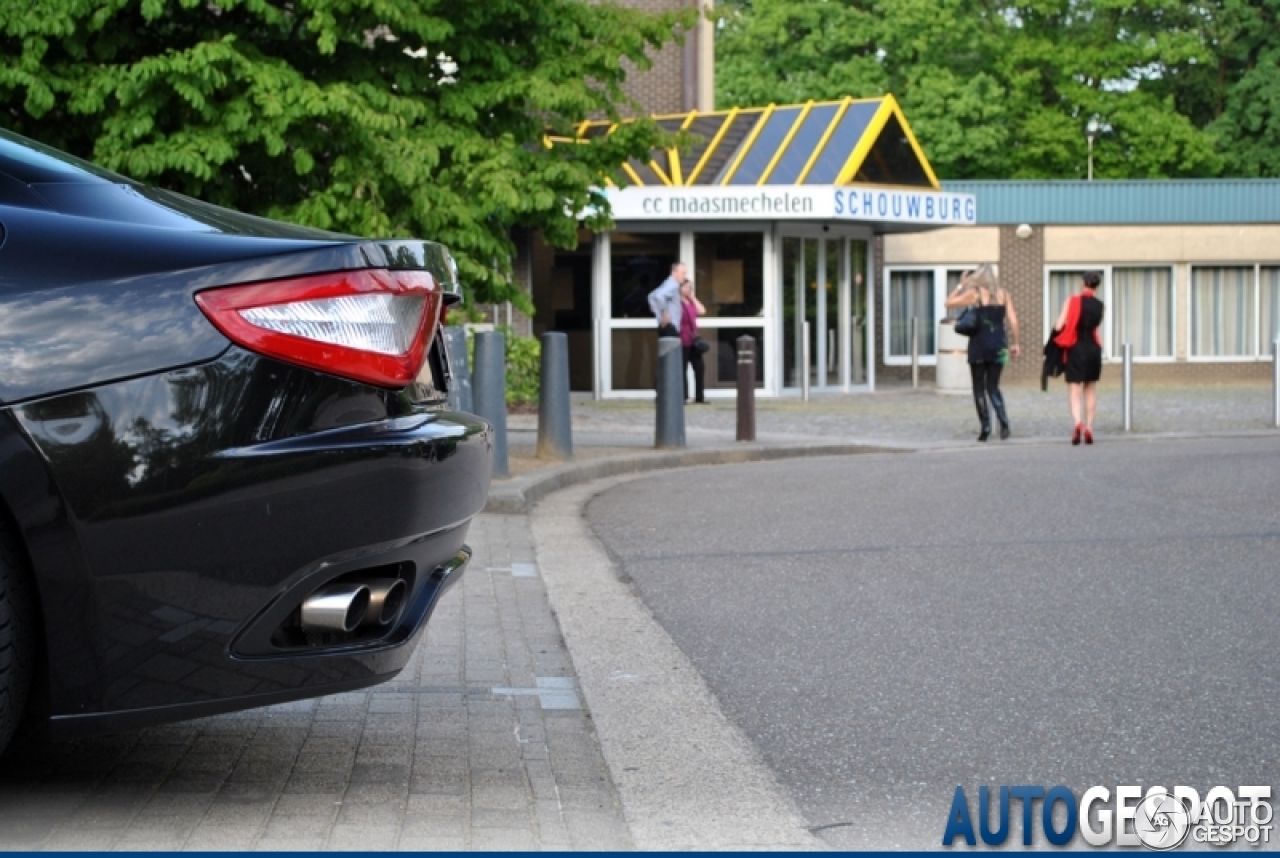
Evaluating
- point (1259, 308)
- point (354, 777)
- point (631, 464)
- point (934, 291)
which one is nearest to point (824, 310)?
point (934, 291)

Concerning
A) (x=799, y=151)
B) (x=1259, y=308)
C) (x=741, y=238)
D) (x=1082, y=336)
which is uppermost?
(x=799, y=151)

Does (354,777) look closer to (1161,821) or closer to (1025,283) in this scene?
(1161,821)

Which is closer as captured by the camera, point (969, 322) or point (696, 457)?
point (696, 457)

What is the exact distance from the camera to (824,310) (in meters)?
28.8

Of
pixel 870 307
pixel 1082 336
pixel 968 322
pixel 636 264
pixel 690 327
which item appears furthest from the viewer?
pixel 870 307

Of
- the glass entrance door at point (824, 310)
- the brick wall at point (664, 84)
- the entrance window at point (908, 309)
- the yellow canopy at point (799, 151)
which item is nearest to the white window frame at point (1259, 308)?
the entrance window at point (908, 309)

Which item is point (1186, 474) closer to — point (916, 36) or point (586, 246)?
point (586, 246)

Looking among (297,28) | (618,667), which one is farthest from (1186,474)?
(618,667)

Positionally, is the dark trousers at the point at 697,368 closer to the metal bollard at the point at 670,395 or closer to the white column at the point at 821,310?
the white column at the point at 821,310

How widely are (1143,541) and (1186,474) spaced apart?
3.98 m

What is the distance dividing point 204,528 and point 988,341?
15.5m

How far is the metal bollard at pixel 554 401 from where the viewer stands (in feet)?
45.9

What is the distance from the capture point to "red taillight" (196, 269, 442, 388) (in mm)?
3826

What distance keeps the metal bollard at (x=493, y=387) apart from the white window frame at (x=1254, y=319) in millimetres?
28123
